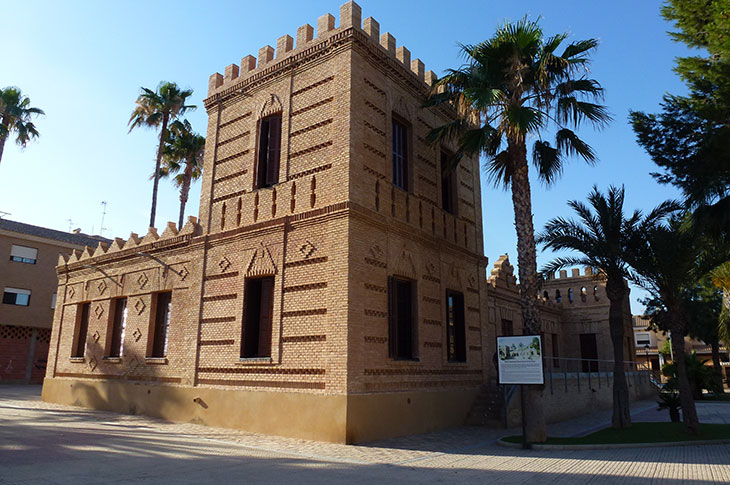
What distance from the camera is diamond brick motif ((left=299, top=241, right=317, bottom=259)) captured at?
12.5m

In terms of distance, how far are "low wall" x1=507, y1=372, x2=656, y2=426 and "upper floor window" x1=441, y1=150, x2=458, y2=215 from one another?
634 centimetres

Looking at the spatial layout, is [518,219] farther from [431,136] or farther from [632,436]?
[632,436]

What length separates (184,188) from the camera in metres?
30.2

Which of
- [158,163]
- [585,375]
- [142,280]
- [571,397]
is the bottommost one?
[571,397]

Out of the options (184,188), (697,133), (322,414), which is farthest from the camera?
(184,188)

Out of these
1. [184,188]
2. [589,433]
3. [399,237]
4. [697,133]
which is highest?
[184,188]

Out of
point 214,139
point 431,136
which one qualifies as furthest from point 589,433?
point 214,139

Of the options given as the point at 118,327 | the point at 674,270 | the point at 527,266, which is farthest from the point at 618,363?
the point at 118,327

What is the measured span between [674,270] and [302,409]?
10293 millimetres

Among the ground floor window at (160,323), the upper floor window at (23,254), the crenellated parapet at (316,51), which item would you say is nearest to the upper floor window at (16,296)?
the upper floor window at (23,254)

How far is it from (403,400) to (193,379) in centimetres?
610

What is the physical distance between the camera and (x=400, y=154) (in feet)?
49.3

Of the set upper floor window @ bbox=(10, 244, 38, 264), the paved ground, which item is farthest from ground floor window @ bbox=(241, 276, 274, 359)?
upper floor window @ bbox=(10, 244, 38, 264)

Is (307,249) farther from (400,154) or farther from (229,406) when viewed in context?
(229,406)
